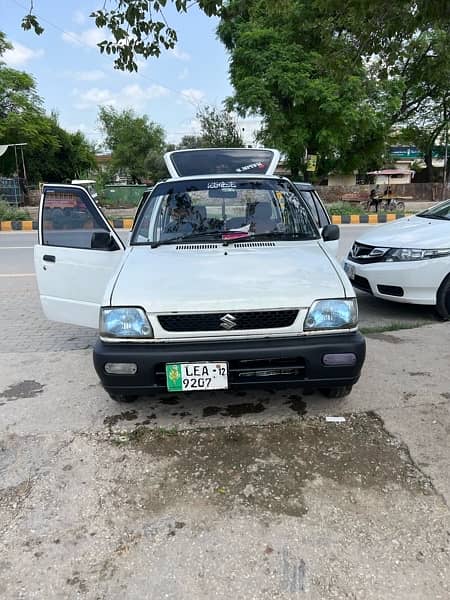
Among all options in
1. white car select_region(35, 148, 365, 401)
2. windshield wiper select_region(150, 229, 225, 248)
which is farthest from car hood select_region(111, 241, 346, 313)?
windshield wiper select_region(150, 229, 225, 248)

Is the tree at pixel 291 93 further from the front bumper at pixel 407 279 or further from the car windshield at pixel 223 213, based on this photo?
the car windshield at pixel 223 213

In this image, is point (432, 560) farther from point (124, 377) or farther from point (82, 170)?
point (82, 170)

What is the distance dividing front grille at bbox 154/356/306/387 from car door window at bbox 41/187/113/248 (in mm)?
1848

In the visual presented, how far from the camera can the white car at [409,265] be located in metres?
5.27

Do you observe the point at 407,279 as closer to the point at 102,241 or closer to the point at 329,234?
the point at 329,234

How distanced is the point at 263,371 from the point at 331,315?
0.54 meters

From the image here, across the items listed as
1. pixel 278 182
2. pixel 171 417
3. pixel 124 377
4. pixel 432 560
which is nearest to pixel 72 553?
pixel 124 377

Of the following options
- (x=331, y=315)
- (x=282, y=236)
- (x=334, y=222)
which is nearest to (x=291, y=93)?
(x=334, y=222)

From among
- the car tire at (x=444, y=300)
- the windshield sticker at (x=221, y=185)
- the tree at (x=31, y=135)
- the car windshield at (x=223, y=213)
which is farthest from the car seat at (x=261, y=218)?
the tree at (x=31, y=135)

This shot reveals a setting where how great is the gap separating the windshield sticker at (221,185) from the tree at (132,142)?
4463 centimetres

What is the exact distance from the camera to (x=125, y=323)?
294 cm

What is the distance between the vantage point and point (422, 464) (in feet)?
9.07

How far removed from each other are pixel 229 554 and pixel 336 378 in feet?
4.06

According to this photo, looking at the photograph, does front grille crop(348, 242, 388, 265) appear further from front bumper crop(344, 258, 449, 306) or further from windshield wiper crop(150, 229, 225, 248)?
windshield wiper crop(150, 229, 225, 248)
